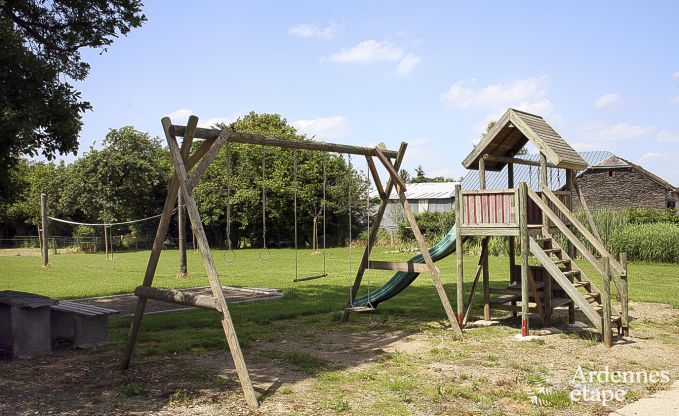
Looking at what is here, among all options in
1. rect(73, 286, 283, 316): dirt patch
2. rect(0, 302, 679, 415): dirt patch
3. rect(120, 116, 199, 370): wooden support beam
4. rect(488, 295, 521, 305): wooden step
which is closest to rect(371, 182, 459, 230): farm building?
rect(73, 286, 283, 316): dirt patch

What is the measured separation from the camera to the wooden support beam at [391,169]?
393 inches

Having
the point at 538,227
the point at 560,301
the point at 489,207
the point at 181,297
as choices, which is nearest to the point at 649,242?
the point at 560,301

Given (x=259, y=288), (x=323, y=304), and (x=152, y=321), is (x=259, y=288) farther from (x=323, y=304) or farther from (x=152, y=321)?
(x=152, y=321)

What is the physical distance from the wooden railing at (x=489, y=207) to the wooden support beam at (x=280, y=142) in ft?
5.09

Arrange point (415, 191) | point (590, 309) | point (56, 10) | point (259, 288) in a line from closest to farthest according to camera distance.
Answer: point (590, 309) < point (56, 10) < point (259, 288) < point (415, 191)

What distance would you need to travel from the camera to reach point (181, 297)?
6.77 meters

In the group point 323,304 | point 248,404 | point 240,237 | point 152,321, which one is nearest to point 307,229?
point 240,237

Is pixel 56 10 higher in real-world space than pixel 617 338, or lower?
higher

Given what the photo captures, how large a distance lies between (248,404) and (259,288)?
976 cm

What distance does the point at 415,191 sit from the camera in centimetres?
5612

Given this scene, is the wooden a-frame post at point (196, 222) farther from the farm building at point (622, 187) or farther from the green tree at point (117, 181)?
the green tree at point (117, 181)

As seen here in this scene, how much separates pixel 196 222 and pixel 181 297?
962 millimetres

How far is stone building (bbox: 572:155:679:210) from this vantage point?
122 ft

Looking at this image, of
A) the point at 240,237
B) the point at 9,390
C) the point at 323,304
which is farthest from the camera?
the point at 240,237
